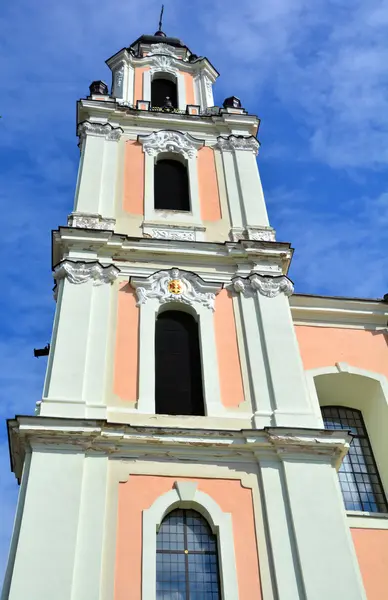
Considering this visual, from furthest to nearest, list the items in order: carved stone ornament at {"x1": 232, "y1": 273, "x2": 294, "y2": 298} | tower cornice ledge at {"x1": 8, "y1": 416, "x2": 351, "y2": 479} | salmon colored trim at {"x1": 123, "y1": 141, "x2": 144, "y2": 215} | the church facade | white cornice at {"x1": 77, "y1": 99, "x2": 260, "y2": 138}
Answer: white cornice at {"x1": 77, "y1": 99, "x2": 260, "y2": 138} → salmon colored trim at {"x1": 123, "y1": 141, "x2": 144, "y2": 215} → carved stone ornament at {"x1": 232, "y1": 273, "x2": 294, "y2": 298} → tower cornice ledge at {"x1": 8, "y1": 416, "x2": 351, "y2": 479} → the church facade

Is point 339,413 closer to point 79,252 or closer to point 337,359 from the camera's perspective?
point 337,359

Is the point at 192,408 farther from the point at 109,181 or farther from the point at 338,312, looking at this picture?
the point at 109,181

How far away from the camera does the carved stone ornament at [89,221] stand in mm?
17031

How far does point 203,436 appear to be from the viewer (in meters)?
12.7

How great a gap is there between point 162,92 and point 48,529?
1749 centimetres

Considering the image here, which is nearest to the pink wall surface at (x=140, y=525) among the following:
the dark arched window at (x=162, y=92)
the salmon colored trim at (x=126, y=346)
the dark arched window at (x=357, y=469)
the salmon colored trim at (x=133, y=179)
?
the salmon colored trim at (x=126, y=346)

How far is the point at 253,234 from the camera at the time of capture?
17.6m

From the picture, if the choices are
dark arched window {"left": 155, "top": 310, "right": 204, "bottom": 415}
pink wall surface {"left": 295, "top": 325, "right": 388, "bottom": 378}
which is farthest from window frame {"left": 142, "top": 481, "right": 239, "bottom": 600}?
pink wall surface {"left": 295, "top": 325, "right": 388, "bottom": 378}

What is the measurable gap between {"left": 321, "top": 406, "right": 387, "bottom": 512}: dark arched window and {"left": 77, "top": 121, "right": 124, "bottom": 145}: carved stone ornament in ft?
31.5

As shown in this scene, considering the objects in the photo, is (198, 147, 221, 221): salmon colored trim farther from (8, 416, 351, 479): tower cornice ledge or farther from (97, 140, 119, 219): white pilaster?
(8, 416, 351, 479): tower cornice ledge

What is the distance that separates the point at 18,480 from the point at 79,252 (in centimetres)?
525

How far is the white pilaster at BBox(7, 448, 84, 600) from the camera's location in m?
10.3

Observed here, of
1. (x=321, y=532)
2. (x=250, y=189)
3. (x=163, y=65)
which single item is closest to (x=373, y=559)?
(x=321, y=532)

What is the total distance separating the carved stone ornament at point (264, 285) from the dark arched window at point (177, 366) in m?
1.38
